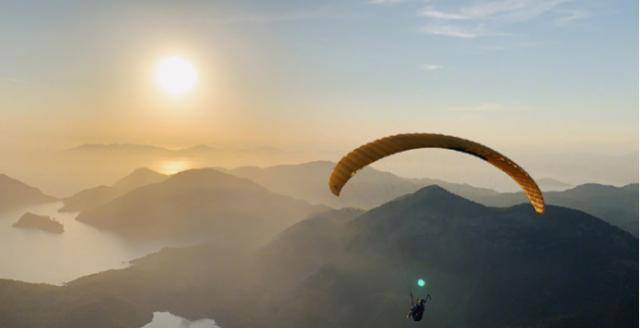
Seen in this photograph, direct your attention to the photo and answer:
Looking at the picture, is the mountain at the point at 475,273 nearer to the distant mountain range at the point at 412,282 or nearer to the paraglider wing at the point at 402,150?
the distant mountain range at the point at 412,282

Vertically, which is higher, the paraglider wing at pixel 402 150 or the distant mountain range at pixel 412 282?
the paraglider wing at pixel 402 150

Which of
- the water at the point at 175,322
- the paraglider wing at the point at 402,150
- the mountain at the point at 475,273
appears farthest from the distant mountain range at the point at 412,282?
the paraglider wing at the point at 402,150

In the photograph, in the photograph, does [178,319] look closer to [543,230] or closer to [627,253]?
[543,230]

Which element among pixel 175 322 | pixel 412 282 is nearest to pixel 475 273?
pixel 412 282

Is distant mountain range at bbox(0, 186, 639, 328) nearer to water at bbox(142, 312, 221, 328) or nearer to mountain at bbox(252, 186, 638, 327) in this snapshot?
mountain at bbox(252, 186, 638, 327)

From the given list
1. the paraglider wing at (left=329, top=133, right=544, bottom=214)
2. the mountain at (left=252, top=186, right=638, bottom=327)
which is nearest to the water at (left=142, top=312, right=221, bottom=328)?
the mountain at (left=252, top=186, right=638, bottom=327)

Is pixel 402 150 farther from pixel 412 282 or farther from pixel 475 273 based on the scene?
pixel 412 282

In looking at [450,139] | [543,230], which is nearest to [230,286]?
[543,230]
